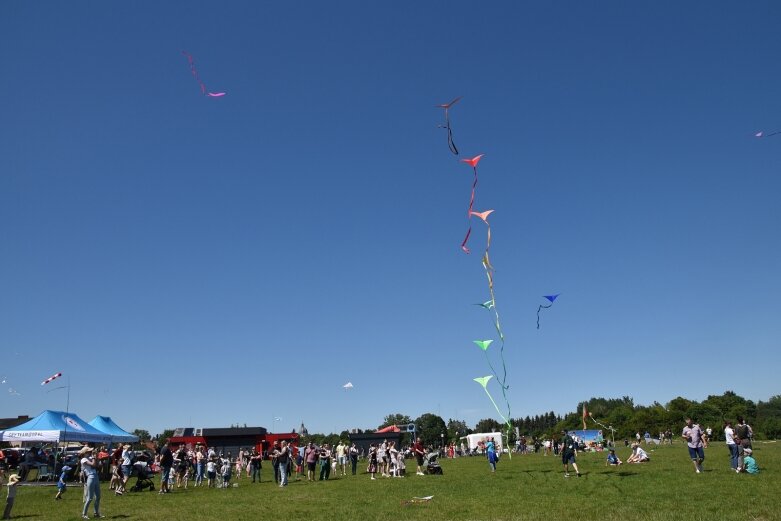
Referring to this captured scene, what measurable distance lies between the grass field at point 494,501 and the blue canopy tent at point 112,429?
12.5 metres

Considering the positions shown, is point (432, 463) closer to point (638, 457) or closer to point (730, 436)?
point (638, 457)

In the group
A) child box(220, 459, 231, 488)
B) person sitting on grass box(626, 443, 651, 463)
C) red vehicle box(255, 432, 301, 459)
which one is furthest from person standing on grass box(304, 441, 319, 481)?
red vehicle box(255, 432, 301, 459)

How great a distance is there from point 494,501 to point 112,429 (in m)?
27.8

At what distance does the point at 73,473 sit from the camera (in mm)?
26391

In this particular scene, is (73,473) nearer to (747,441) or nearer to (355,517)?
(355,517)

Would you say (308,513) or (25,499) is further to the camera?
(25,499)

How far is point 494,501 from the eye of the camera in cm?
1209

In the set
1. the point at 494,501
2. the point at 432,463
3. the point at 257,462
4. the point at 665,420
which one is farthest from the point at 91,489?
the point at 665,420

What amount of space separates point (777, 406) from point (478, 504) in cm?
19331

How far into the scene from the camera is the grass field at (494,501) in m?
9.62

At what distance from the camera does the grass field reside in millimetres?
9617

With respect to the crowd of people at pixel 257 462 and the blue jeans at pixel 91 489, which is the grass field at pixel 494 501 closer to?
the crowd of people at pixel 257 462

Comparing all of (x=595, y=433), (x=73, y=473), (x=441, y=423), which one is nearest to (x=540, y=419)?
(x=441, y=423)

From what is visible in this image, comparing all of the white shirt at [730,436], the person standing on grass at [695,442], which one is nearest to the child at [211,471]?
the person standing on grass at [695,442]
